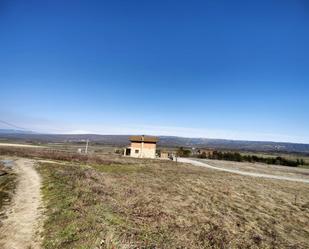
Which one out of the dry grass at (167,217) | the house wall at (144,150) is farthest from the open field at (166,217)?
the house wall at (144,150)

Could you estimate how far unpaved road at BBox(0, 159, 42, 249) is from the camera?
24.3 feet

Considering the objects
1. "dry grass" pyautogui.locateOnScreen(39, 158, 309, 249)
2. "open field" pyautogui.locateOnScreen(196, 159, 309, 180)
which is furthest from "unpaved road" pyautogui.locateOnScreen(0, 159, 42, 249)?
"open field" pyautogui.locateOnScreen(196, 159, 309, 180)

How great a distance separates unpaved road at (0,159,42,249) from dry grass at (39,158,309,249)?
463mm

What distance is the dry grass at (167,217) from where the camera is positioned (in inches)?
327

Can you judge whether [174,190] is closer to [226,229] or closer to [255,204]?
[255,204]

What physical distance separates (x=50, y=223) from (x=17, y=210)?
105 inches

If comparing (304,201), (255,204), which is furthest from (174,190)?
(304,201)

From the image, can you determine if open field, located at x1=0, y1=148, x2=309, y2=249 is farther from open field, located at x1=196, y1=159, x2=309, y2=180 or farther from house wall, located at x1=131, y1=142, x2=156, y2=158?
house wall, located at x1=131, y1=142, x2=156, y2=158

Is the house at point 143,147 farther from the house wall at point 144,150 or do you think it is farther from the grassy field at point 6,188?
the grassy field at point 6,188

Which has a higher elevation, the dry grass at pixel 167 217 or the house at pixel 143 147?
the house at pixel 143 147

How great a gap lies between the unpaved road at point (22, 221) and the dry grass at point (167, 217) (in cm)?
46

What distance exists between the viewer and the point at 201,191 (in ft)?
60.1

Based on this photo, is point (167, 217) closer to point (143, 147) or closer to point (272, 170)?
point (272, 170)

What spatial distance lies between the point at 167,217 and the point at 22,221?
6422 millimetres
